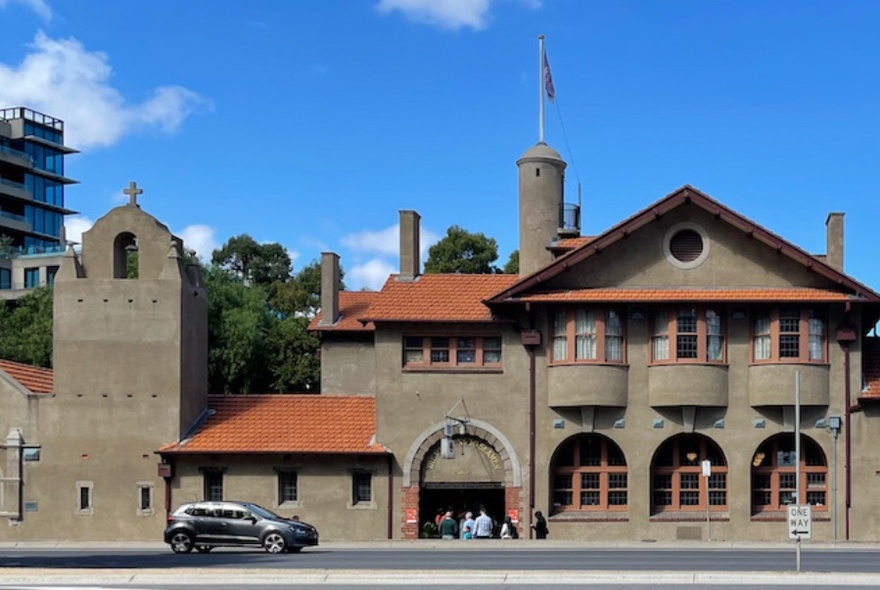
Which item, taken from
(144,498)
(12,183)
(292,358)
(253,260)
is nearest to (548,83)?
(144,498)

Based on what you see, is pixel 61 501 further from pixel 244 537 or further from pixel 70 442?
pixel 244 537

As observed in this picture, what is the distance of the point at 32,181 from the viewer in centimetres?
13875

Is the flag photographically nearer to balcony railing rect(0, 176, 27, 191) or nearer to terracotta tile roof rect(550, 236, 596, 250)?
terracotta tile roof rect(550, 236, 596, 250)

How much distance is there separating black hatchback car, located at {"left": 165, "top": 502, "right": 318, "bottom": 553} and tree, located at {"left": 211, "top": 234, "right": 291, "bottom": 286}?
8178 cm

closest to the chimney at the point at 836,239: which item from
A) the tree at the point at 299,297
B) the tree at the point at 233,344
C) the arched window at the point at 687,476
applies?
the arched window at the point at 687,476

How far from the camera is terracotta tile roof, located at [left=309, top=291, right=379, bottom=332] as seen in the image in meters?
60.6

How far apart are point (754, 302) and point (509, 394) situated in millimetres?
8586

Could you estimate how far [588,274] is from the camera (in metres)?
50.2

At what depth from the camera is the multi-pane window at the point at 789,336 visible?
49188 millimetres

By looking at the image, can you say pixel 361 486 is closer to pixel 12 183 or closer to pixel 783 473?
pixel 783 473

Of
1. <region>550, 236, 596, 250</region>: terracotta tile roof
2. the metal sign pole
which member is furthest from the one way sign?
<region>550, 236, 596, 250</region>: terracotta tile roof

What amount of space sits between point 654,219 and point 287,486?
15.1 m

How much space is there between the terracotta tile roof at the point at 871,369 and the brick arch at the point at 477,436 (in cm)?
1150

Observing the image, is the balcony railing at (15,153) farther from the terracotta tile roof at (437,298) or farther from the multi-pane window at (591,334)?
the multi-pane window at (591,334)
